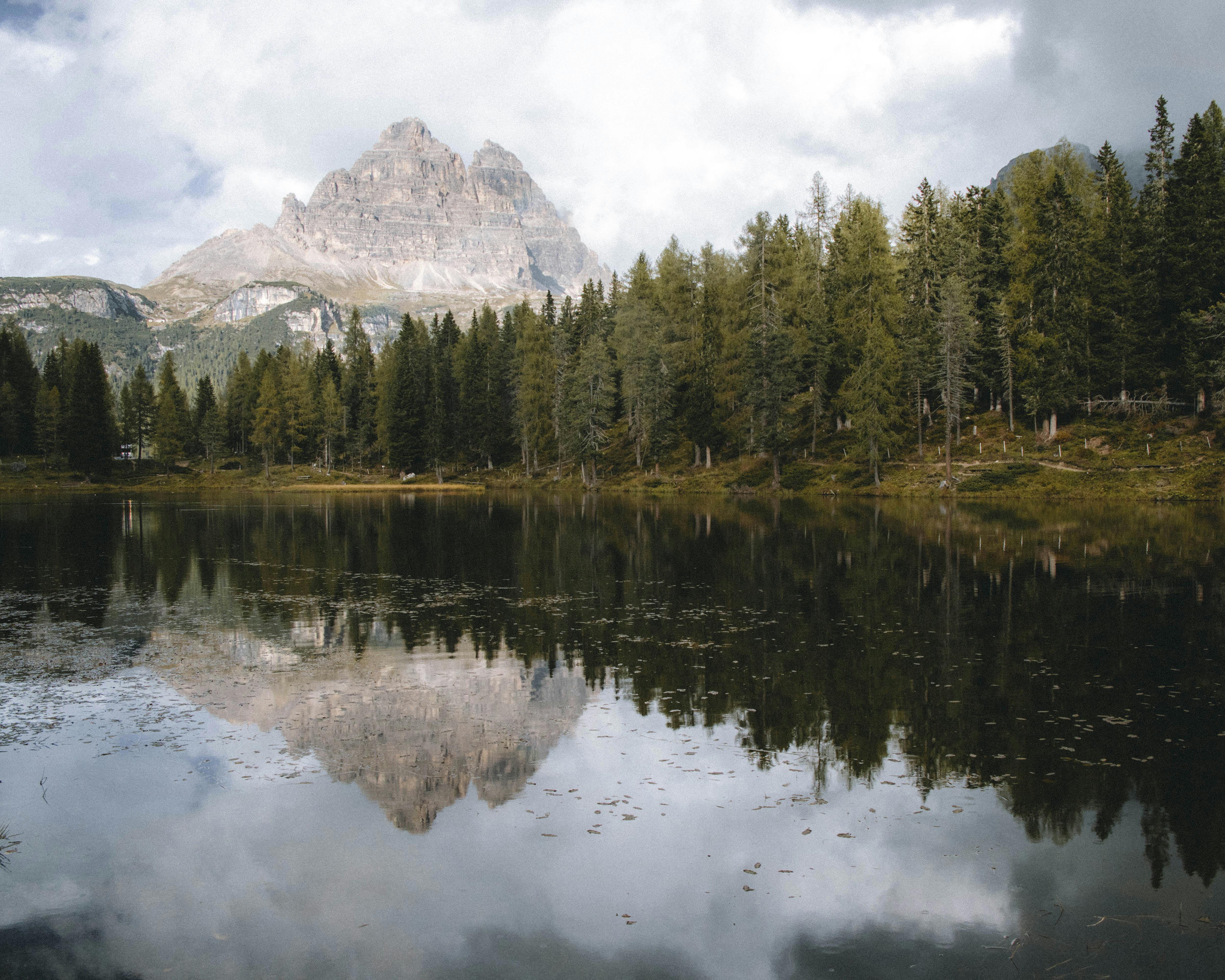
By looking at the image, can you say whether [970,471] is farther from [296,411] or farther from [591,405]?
[296,411]

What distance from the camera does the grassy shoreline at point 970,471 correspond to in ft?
198

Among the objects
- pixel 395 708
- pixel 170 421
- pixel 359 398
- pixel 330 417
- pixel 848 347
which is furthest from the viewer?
pixel 359 398

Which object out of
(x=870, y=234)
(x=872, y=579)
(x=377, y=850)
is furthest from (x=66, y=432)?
(x=377, y=850)

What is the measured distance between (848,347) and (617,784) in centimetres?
7380

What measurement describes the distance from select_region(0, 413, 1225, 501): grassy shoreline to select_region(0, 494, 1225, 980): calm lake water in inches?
1611

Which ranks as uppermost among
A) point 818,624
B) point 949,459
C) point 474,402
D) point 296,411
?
point 474,402

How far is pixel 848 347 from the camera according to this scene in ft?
259

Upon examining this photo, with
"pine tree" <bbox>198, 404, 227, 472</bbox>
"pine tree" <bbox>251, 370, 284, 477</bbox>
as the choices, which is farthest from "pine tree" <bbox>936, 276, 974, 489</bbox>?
"pine tree" <bbox>198, 404, 227, 472</bbox>

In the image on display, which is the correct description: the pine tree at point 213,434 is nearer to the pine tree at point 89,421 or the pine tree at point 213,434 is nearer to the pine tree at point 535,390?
the pine tree at point 89,421

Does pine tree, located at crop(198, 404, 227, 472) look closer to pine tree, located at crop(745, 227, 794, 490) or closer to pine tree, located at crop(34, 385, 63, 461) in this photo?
pine tree, located at crop(34, 385, 63, 461)

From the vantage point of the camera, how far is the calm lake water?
7699mm

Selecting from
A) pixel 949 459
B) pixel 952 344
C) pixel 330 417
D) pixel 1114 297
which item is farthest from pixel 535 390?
pixel 1114 297

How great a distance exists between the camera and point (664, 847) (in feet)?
30.7

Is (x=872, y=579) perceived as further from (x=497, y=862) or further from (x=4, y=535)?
(x=4, y=535)
